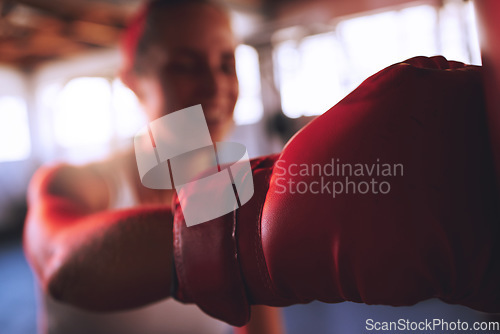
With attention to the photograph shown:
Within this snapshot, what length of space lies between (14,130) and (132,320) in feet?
15.7

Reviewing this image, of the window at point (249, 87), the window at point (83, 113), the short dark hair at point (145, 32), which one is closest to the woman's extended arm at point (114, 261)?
the short dark hair at point (145, 32)

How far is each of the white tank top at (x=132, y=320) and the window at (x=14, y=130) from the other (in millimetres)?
4360

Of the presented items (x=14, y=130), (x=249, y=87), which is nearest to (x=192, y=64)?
(x=249, y=87)

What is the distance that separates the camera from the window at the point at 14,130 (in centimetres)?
436

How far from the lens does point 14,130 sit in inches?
178

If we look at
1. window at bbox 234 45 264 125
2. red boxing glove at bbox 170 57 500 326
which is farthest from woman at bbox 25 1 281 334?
window at bbox 234 45 264 125

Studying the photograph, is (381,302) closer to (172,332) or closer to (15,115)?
(172,332)

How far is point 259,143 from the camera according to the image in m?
4.16

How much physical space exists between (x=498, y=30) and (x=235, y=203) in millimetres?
203

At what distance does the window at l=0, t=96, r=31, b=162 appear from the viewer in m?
4.36

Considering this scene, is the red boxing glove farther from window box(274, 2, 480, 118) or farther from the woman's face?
window box(274, 2, 480, 118)

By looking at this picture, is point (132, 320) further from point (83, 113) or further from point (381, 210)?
point (83, 113)

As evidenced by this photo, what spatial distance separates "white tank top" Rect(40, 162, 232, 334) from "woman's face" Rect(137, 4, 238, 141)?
300 mm

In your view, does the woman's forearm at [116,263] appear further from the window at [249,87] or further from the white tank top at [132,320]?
the window at [249,87]
